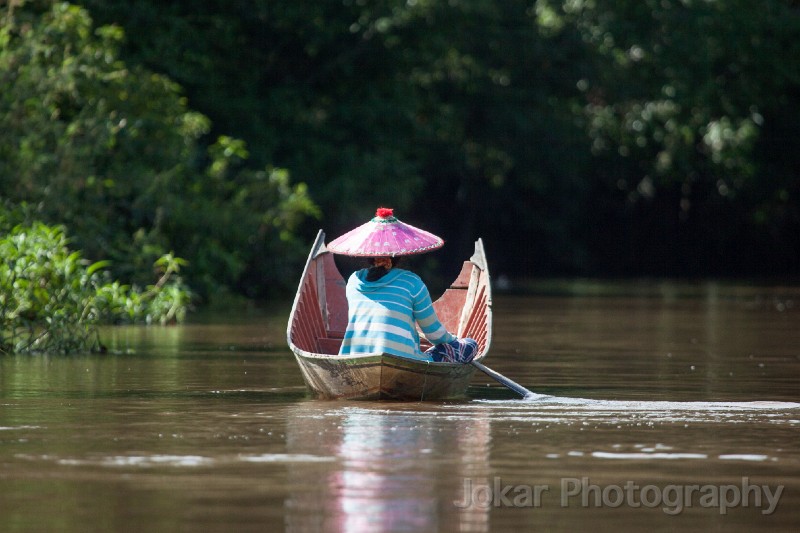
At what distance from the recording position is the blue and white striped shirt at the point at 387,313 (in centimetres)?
1269

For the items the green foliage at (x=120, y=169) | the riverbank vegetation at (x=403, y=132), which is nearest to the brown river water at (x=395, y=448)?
the riverbank vegetation at (x=403, y=132)

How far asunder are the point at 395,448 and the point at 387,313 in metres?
3.08

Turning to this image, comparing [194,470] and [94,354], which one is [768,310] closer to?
[94,354]

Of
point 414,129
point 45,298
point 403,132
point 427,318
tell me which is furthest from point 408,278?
point 414,129

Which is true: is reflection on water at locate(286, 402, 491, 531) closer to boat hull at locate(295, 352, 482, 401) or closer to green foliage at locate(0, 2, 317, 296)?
boat hull at locate(295, 352, 482, 401)

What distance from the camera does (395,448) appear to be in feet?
31.8

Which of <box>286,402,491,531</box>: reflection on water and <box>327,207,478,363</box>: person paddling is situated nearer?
<box>286,402,491,531</box>: reflection on water

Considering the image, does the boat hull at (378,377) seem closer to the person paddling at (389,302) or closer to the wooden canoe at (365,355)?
the wooden canoe at (365,355)

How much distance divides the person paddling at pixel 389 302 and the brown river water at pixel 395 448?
47 centimetres

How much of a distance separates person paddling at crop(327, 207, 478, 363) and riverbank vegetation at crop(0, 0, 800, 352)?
558cm

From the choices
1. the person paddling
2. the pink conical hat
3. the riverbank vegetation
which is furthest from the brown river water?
the riverbank vegetation

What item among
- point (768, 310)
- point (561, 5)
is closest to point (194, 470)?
point (768, 310)

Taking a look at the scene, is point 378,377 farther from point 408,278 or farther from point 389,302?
point 408,278

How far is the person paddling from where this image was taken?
41.7 feet
